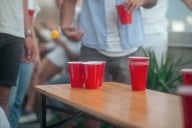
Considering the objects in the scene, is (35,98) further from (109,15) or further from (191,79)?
(191,79)

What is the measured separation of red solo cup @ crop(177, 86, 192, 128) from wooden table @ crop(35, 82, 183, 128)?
0.20 meters

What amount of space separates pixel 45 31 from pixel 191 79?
243 cm

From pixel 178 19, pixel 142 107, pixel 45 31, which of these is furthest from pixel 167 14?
pixel 142 107

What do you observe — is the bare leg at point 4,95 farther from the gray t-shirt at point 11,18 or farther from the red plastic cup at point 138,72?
the red plastic cup at point 138,72

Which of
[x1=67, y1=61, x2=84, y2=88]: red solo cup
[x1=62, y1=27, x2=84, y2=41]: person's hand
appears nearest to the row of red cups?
[x1=67, y1=61, x2=84, y2=88]: red solo cup

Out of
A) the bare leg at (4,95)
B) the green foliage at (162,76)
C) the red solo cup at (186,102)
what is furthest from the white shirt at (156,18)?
the red solo cup at (186,102)

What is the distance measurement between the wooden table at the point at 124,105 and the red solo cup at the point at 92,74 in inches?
1.6

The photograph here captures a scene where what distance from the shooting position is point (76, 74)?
6.09 ft

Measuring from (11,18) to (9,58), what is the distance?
0.24 m

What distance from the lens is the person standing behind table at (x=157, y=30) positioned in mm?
3318

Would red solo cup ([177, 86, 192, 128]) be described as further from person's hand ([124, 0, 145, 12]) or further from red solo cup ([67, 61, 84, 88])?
person's hand ([124, 0, 145, 12])

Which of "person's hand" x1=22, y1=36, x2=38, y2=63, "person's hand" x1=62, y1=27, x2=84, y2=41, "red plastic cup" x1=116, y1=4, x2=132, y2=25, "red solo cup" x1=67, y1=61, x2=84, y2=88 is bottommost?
"red solo cup" x1=67, y1=61, x2=84, y2=88

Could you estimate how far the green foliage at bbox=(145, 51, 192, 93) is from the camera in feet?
10.1

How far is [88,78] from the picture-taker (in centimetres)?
180
